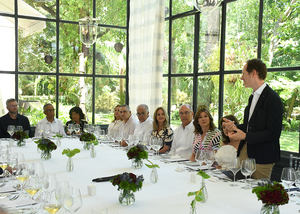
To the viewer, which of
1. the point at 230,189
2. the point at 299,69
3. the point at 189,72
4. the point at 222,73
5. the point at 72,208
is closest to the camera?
the point at 72,208

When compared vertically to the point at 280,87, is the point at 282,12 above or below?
above

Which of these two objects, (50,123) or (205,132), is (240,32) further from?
(50,123)

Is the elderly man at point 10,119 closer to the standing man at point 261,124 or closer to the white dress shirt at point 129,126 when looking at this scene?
the white dress shirt at point 129,126

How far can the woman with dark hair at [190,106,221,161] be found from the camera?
12.1 ft

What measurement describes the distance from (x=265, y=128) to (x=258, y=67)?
499mm

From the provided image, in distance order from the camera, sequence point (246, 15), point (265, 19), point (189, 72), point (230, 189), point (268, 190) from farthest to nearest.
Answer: point (189, 72) → point (246, 15) → point (265, 19) → point (230, 189) → point (268, 190)

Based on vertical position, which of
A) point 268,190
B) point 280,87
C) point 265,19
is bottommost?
point 268,190

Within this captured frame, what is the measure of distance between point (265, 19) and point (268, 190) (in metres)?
3.60

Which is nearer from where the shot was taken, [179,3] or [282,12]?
[282,12]

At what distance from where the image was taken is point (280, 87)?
183 inches

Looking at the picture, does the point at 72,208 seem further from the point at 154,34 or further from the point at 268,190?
the point at 154,34

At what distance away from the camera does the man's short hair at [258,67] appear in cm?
294

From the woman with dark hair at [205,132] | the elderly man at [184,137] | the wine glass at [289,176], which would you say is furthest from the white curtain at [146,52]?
the wine glass at [289,176]

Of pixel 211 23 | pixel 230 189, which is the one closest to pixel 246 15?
pixel 211 23
